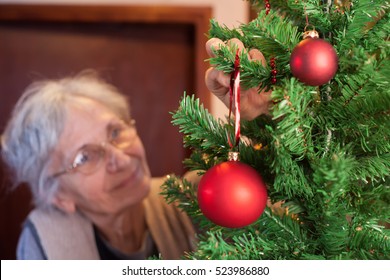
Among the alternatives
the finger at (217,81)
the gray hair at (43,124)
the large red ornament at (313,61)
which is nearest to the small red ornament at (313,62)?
the large red ornament at (313,61)

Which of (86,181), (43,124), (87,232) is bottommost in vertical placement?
(87,232)

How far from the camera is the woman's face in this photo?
102cm

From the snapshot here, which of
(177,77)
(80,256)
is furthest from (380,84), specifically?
(177,77)

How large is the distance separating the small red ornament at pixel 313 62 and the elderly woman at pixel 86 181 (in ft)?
2.14

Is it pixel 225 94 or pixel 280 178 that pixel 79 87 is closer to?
pixel 225 94

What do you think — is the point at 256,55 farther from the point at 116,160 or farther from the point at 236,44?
the point at 116,160

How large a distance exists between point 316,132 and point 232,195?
0.43 ft

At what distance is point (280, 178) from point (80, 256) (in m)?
0.67

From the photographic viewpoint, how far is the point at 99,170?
1019mm

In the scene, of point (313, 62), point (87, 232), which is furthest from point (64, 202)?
point (313, 62)

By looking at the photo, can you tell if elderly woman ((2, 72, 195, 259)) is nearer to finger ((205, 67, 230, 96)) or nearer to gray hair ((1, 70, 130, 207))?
gray hair ((1, 70, 130, 207))

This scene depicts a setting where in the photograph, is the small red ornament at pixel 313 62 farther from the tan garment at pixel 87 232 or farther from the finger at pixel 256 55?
the tan garment at pixel 87 232

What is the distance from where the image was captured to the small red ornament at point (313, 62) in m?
0.38
